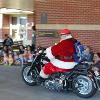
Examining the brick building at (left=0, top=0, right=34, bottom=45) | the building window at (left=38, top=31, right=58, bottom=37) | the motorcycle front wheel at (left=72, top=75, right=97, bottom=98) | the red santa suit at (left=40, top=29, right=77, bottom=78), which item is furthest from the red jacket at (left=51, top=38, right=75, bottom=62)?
the brick building at (left=0, top=0, right=34, bottom=45)

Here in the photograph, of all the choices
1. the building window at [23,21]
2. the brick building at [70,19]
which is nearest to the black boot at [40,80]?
the brick building at [70,19]

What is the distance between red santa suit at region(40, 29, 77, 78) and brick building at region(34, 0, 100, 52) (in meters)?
6.38

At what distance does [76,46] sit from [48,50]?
703mm

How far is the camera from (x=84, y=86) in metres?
9.28

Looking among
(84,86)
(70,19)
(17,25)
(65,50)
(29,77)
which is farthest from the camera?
(17,25)

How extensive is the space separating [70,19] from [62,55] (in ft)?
21.9

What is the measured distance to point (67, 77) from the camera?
9.50 metres

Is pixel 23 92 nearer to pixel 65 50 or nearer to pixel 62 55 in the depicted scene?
pixel 62 55

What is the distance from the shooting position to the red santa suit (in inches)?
372

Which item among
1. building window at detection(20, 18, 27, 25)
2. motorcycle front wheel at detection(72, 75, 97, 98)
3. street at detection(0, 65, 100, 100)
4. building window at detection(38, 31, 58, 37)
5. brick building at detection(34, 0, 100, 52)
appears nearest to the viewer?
motorcycle front wheel at detection(72, 75, 97, 98)

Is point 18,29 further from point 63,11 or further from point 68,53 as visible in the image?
point 68,53

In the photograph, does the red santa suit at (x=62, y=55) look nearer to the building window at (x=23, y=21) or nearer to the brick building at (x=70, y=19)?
the brick building at (x=70, y=19)

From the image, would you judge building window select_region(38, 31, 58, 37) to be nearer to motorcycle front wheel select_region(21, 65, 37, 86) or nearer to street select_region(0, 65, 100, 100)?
street select_region(0, 65, 100, 100)

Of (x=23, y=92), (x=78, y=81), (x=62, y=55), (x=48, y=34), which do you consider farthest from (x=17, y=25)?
(x=78, y=81)
